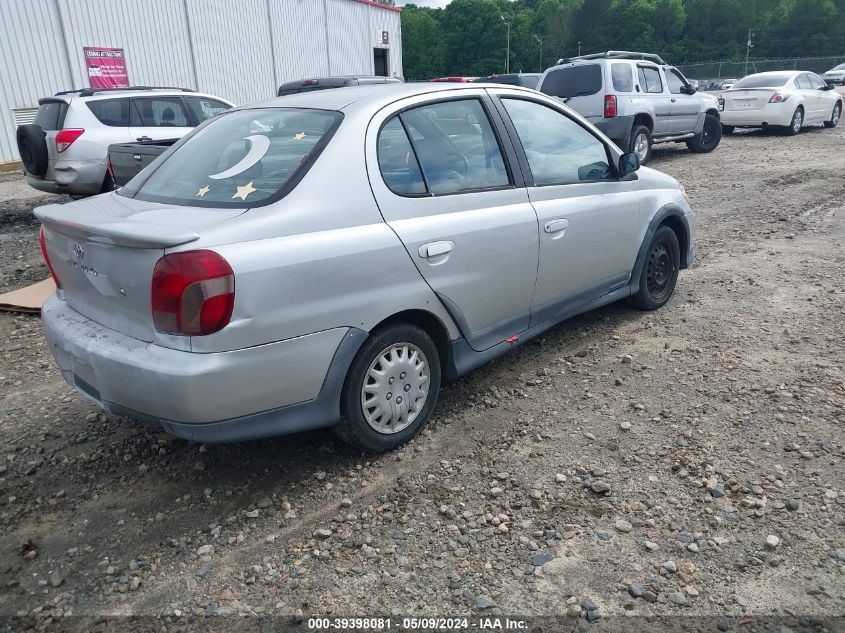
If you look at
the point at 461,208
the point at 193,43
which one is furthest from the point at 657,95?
the point at 193,43

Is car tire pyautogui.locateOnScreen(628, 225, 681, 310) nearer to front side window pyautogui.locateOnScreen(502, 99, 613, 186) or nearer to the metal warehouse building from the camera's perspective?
front side window pyautogui.locateOnScreen(502, 99, 613, 186)

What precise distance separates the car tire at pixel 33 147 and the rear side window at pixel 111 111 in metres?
0.76

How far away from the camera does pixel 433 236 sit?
3.32 m

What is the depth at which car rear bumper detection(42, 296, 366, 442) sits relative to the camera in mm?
2652

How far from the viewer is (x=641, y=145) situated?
12.6 meters

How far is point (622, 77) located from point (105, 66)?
14362mm

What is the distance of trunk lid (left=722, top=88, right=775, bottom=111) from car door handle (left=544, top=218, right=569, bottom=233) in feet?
46.0

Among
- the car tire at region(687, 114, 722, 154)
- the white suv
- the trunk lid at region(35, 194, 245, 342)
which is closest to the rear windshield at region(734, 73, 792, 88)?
the car tire at region(687, 114, 722, 154)

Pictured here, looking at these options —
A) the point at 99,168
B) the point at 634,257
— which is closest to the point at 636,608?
the point at 634,257

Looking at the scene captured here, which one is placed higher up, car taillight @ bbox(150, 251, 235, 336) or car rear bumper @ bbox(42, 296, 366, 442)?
car taillight @ bbox(150, 251, 235, 336)

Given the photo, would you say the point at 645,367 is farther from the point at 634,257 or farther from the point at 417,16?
the point at 417,16

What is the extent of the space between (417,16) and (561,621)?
114037mm

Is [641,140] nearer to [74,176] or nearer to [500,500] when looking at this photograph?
[74,176]

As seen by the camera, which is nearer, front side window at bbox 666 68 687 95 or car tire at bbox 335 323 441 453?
car tire at bbox 335 323 441 453
